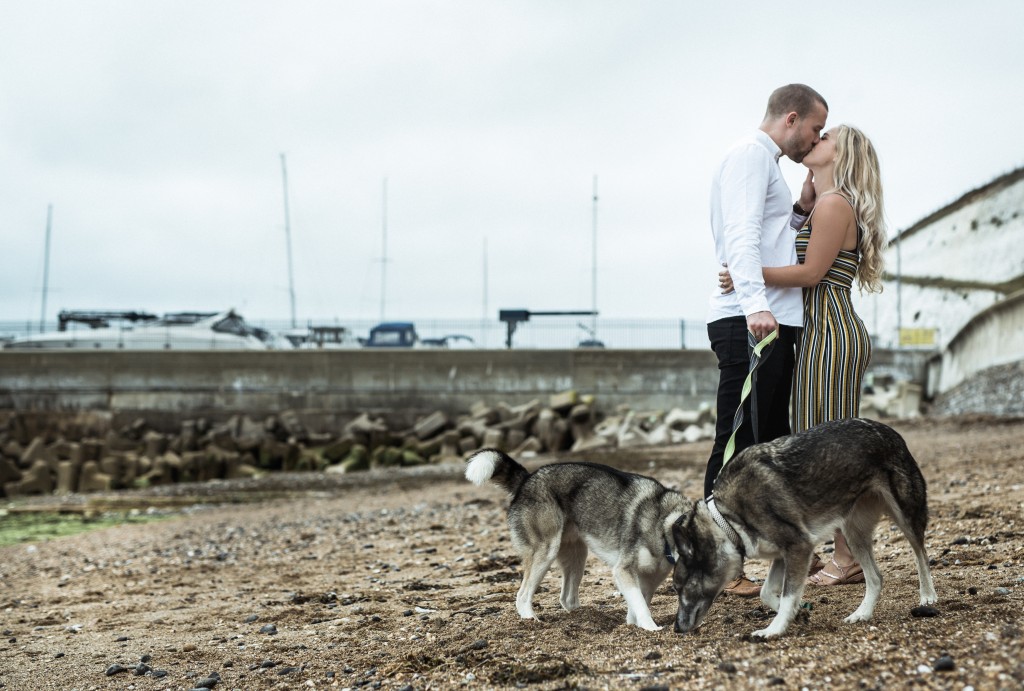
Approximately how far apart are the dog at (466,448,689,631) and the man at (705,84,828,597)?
16.8 inches

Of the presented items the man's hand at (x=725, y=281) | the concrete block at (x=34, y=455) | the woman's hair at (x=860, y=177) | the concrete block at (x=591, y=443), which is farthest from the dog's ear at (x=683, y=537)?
the concrete block at (x=34, y=455)

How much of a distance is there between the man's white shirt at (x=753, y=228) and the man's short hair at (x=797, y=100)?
186 millimetres

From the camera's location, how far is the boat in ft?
120

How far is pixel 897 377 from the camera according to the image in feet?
116

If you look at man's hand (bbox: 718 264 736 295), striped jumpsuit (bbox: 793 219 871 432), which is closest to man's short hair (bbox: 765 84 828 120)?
striped jumpsuit (bbox: 793 219 871 432)

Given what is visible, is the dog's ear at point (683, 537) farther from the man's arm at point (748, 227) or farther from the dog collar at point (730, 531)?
the man's arm at point (748, 227)

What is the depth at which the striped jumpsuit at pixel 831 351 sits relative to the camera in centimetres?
534

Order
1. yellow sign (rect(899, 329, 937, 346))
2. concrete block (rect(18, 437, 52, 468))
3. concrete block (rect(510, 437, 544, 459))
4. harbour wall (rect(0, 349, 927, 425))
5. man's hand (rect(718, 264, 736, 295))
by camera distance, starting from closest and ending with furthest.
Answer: man's hand (rect(718, 264, 736, 295)), concrete block (rect(510, 437, 544, 459)), concrete block (rect(18, 437, 52, 468)), harbour wall (rect(0, 349, 927, 425)), yellow sign (rect(899, 329, 937, 346))

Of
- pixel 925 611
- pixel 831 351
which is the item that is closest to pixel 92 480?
pixel 831 351

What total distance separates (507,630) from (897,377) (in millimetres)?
33351

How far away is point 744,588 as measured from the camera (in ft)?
18.5

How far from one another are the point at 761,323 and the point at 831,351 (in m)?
0.65

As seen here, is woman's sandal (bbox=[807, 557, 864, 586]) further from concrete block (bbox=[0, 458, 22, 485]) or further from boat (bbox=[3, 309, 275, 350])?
boat (bbox=[3, 309, 275, 350])

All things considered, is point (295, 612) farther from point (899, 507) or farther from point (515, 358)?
point (515, 358)
